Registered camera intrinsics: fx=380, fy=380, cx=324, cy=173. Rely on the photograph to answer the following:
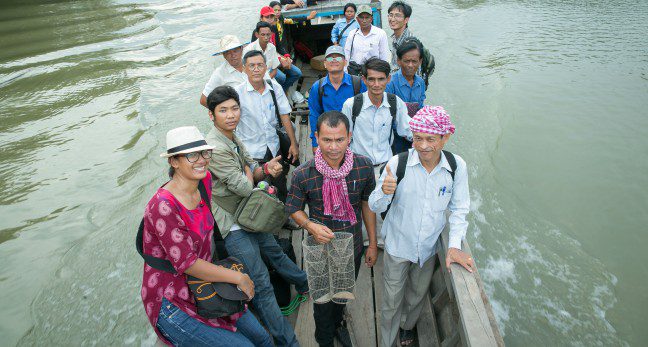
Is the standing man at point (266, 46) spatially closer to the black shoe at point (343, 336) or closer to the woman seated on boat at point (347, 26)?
the woman seated on boat at point (347, 26)

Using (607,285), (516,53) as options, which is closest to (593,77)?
(516,53)

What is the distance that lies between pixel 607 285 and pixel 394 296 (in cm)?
507

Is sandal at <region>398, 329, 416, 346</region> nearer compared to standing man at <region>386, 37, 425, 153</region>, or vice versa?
sandal at <region>398, 329, 416, 346</region>

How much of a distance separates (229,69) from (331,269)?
291cm

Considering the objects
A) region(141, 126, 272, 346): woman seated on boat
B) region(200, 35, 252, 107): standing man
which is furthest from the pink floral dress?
region(200, 35, 252, 107): standing man

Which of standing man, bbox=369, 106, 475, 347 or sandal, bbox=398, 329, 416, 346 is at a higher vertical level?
standing man, bbox=369, 106, 475, 347

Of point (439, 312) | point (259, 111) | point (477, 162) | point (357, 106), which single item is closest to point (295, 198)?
point (357, 106)

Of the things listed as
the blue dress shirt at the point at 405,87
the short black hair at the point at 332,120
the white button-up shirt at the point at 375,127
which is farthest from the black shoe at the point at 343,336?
the blue dress shirt at the point at 405,87

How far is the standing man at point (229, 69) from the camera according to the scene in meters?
4.36

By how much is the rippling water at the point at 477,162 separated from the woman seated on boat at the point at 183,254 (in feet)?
13.6

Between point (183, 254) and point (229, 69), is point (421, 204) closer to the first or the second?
point (183, 254)

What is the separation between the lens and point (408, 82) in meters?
3.97

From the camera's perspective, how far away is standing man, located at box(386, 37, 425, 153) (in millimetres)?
3727

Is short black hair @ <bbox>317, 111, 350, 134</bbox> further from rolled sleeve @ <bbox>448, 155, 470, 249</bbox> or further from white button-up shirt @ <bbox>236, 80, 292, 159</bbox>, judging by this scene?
white button-up shirt @ <bbox>236, 80, 292, 159</bbox>
